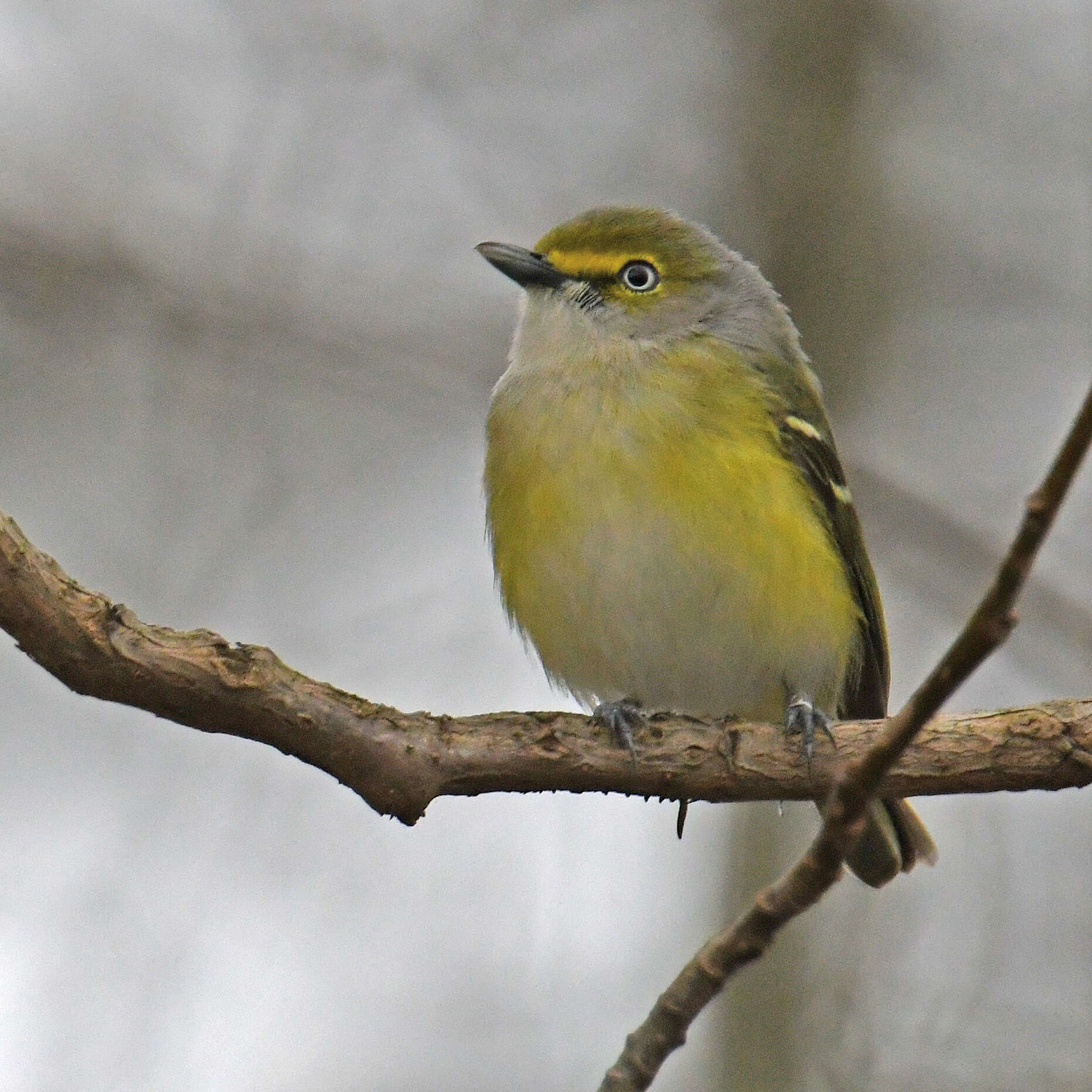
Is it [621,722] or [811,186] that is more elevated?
[811,186]

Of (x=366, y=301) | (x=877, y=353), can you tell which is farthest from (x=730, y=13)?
(x=366, y=301)

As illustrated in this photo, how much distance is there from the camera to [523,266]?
648 cm

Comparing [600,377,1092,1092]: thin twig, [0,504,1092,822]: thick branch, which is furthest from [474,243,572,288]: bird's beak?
[600,377,1092,1092]: thin twig

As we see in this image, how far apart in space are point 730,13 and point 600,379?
5.69m

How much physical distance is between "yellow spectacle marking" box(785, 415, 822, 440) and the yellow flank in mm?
168

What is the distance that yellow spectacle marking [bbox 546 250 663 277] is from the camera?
6551 mm

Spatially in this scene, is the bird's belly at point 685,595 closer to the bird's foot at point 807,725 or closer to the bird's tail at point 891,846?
the bird's foot at point 807,725

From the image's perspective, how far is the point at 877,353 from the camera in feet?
32.0

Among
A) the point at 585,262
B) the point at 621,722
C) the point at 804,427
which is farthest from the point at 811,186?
the point at 621,722

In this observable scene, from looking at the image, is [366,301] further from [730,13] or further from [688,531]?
[688,531]

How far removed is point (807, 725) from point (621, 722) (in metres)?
0.66

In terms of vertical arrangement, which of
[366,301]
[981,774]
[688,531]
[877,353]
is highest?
[877,353]

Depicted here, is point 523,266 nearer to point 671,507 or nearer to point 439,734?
point 671,507

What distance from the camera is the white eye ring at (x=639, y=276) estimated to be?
658 cm
